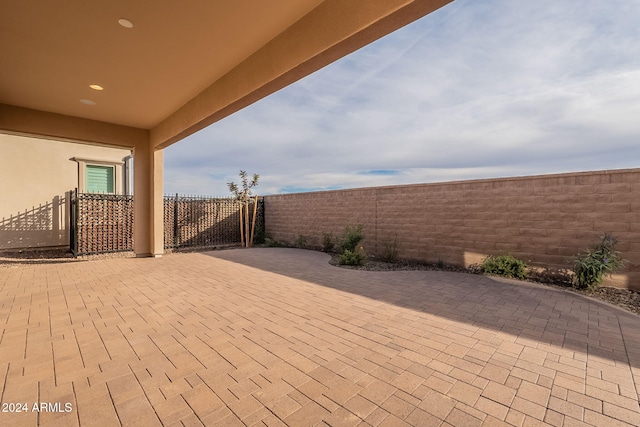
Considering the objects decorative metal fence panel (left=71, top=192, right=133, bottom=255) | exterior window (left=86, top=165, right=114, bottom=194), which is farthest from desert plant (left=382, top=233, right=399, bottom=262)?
exterior window (left=86, top=165, right=114, bottom=194)

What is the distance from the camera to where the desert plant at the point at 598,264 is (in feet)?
14.7

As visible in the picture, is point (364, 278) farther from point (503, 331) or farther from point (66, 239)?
point (66, 239)

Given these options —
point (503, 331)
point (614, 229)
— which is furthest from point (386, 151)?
Answer: point (503, 331)

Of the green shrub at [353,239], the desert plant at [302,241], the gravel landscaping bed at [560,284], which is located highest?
the green shrub at [353,239]

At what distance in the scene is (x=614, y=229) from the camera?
184 inches

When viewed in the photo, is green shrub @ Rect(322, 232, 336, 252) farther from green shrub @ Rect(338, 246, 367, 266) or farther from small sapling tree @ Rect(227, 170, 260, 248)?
Answer: small sapling tree @ Rect(227, 170, 260, 248)

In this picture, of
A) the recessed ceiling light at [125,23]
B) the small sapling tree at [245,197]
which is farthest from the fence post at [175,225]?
the recessed ceiling light at [125,23]

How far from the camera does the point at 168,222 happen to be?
9.64 meters

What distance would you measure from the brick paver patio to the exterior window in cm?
634

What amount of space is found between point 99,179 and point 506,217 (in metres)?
12.7

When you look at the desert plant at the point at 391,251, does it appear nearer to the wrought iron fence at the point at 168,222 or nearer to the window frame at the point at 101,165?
the wrought iron fence at the point at 168,222

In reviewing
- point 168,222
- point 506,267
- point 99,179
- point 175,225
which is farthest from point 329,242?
point 99,179

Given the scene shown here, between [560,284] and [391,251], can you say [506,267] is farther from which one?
[391,251]

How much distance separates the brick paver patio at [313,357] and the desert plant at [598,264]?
0.60 m
